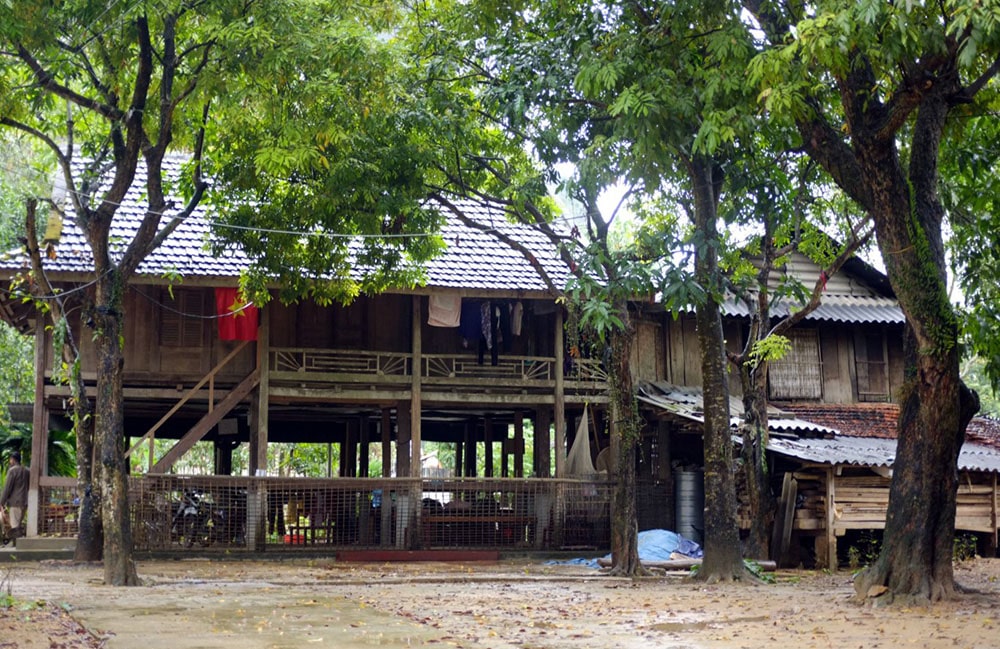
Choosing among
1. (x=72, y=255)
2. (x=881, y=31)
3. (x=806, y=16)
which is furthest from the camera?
(x=72, y=255)

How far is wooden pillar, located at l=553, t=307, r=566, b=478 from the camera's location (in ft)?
64.4

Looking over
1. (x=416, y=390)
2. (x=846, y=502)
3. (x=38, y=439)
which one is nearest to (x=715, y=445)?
(x=846, y=502)

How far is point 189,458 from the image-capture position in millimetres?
43531

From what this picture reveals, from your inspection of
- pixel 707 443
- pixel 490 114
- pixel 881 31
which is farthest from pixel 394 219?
pixel 881 31

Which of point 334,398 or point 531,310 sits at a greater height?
point 531,310

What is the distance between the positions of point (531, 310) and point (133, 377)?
23.0ft

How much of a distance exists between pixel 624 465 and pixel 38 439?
940 cm

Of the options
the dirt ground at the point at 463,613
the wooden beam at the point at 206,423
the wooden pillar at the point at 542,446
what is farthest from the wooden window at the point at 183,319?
the wooden pillar at the point at 542,446

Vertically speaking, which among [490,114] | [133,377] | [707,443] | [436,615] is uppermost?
[490,114]

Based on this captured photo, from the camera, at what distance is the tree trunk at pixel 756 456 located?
16562mm

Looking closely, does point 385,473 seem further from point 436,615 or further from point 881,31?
point 881,31

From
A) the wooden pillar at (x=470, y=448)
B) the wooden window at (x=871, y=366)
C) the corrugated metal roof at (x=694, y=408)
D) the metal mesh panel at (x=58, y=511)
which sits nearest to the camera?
the metal mesh panel at (x=58, y=511)

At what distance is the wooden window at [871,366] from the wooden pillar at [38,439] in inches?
592

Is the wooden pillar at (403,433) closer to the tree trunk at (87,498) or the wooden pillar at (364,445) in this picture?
the wooden pillar at (364,445)
